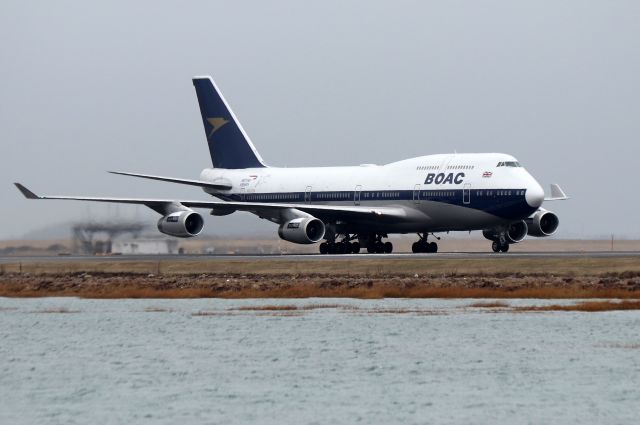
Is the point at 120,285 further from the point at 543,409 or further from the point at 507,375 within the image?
the point at 543,409

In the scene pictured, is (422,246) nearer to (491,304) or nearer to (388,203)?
(388,203)

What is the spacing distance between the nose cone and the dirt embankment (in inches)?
409

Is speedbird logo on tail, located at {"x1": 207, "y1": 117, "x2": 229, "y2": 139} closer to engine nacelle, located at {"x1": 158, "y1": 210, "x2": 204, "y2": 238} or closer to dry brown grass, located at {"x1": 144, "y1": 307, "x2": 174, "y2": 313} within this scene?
engine nacelle, located at {"x1": 158, "y1": 210, "x2": 204, "y2": 238}

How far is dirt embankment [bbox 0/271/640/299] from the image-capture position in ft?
153

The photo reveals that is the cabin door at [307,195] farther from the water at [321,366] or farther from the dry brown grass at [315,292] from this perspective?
the water at [321,366]

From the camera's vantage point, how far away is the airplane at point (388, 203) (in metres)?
62.5

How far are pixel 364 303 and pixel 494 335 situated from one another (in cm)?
1059

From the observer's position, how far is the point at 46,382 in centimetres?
2766

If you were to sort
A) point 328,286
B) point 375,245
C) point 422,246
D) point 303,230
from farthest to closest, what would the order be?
point 375,245 → point 422,246 → point 303,230 → point 328,286

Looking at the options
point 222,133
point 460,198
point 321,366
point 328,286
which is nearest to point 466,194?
point 460,198

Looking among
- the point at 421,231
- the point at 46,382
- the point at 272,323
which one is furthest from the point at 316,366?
the point at 421,231

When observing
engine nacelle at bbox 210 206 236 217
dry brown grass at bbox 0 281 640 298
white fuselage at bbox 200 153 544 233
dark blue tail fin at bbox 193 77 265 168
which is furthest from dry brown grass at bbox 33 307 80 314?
dark blue tail fin at bbox 193 77 265 168

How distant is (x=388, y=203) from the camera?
65.9 meters

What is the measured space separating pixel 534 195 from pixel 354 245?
419 inches
